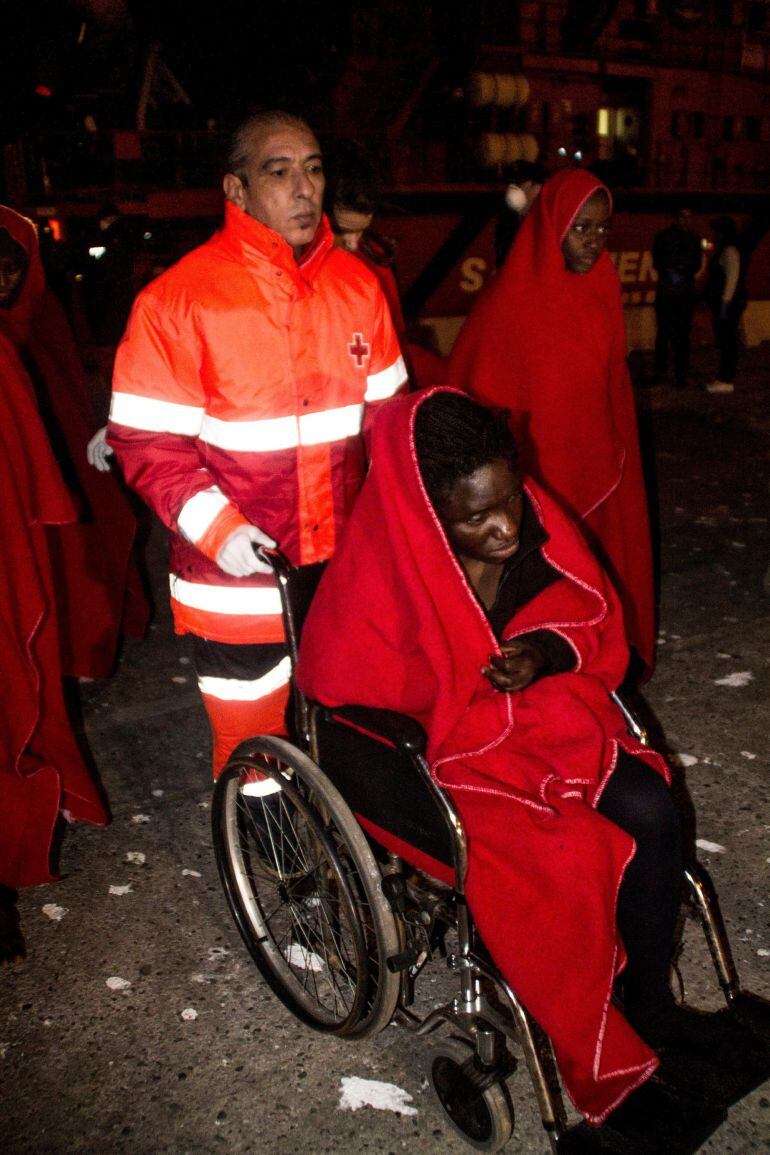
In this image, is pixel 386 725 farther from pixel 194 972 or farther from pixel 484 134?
pixel 484 134

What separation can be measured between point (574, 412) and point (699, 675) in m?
1.41

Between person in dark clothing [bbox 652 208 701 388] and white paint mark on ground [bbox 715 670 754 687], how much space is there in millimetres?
8109

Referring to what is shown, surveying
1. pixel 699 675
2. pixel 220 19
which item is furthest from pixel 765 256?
pixel 699 675

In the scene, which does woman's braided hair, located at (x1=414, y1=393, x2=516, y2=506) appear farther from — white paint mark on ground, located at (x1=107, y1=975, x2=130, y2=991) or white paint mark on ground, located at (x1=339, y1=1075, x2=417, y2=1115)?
white paint mark on ground, located at (x1=107, y1=975, x2=130, y2=991)

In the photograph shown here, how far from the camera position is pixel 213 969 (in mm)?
2891

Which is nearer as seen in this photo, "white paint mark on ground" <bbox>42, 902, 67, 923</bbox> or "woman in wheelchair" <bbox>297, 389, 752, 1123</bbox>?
"woman in wheelchair" <bbox>297, 389, 752, 1123</bbox>

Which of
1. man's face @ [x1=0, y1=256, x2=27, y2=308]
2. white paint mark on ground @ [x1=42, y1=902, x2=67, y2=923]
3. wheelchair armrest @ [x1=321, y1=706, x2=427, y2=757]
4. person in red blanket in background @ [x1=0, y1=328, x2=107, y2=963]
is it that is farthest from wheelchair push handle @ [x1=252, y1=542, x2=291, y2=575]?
man's face @ [x1=0, y1=256, x2=27, y2=308]

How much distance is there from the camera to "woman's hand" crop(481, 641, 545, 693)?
2.16 metres

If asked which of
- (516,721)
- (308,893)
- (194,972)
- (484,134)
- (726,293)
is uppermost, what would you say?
(484,134)

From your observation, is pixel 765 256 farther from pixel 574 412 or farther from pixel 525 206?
pixel 574 412

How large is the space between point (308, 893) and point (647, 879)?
3.29 feet

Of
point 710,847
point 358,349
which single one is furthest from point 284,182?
point 710,847

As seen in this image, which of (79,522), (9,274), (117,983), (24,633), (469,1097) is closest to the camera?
(469,1097)

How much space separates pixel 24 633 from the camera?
3.11 meters
